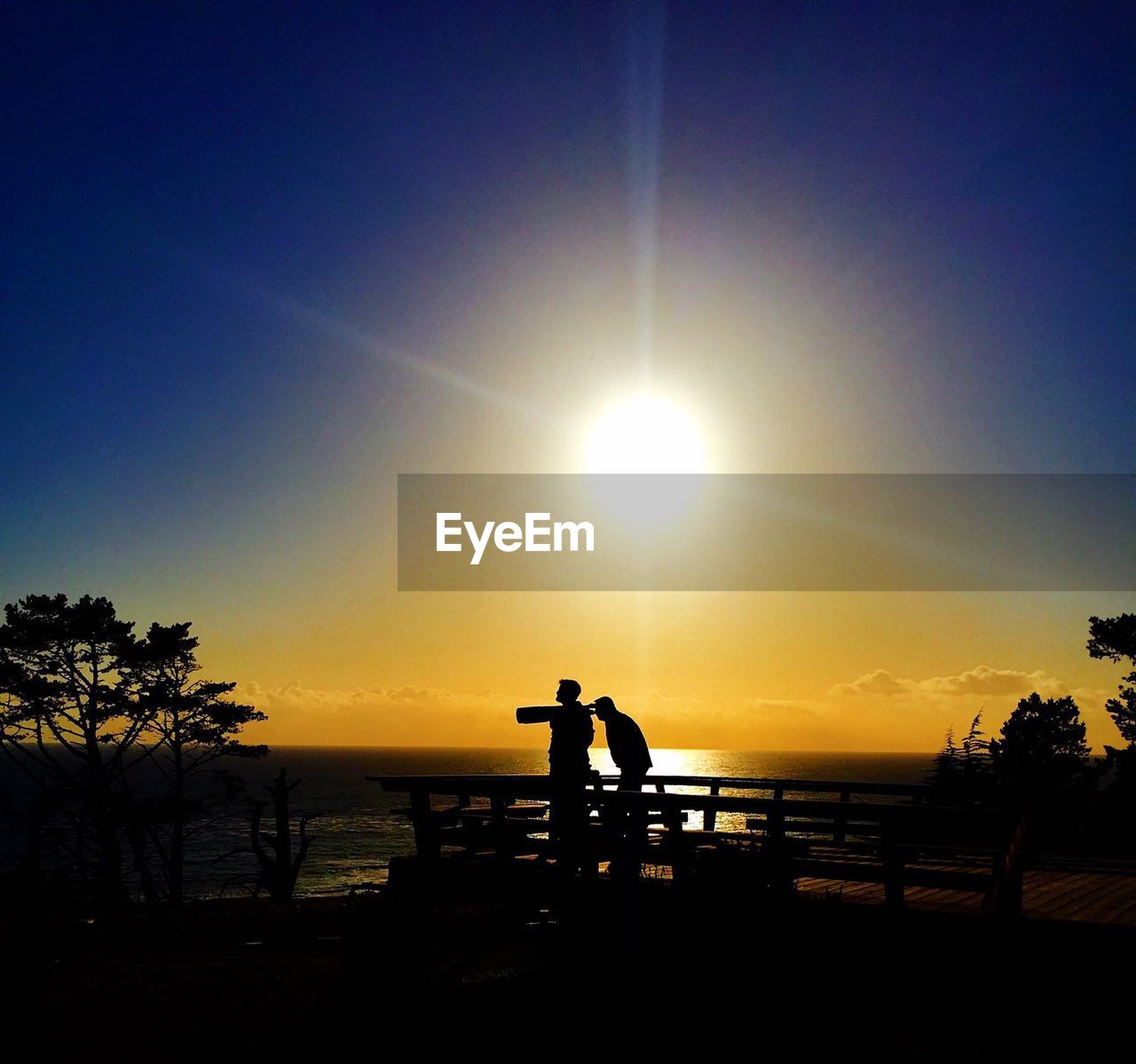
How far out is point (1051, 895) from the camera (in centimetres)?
1012

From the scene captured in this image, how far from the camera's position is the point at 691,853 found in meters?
9.87

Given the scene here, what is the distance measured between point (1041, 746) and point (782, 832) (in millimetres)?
43583

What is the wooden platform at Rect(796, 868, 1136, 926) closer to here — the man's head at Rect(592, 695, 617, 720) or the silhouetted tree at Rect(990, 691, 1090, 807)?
the man's head at Rect(592, 695, 617, 720)

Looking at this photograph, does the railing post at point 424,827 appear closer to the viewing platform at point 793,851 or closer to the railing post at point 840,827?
the viewing platform at point 793,851

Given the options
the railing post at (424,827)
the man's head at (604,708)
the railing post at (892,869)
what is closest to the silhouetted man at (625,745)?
the man's head at (604,708)

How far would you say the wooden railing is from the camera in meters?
8.02

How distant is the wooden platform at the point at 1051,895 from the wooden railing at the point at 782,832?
0.37m

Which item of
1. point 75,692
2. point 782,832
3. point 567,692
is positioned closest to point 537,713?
point 567,692

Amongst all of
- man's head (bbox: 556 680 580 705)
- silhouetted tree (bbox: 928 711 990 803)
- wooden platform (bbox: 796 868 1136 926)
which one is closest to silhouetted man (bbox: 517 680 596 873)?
man's head (bbox: 556 680 580 705)

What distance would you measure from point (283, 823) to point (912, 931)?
29368 mm

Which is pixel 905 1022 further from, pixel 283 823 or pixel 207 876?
pixel 207 876

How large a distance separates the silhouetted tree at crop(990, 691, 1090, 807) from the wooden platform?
24.6 metres

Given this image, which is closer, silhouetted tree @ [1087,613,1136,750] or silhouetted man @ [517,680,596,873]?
silhouetted man @ [517,680,596,873]

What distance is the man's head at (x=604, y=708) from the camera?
37.6 feet
